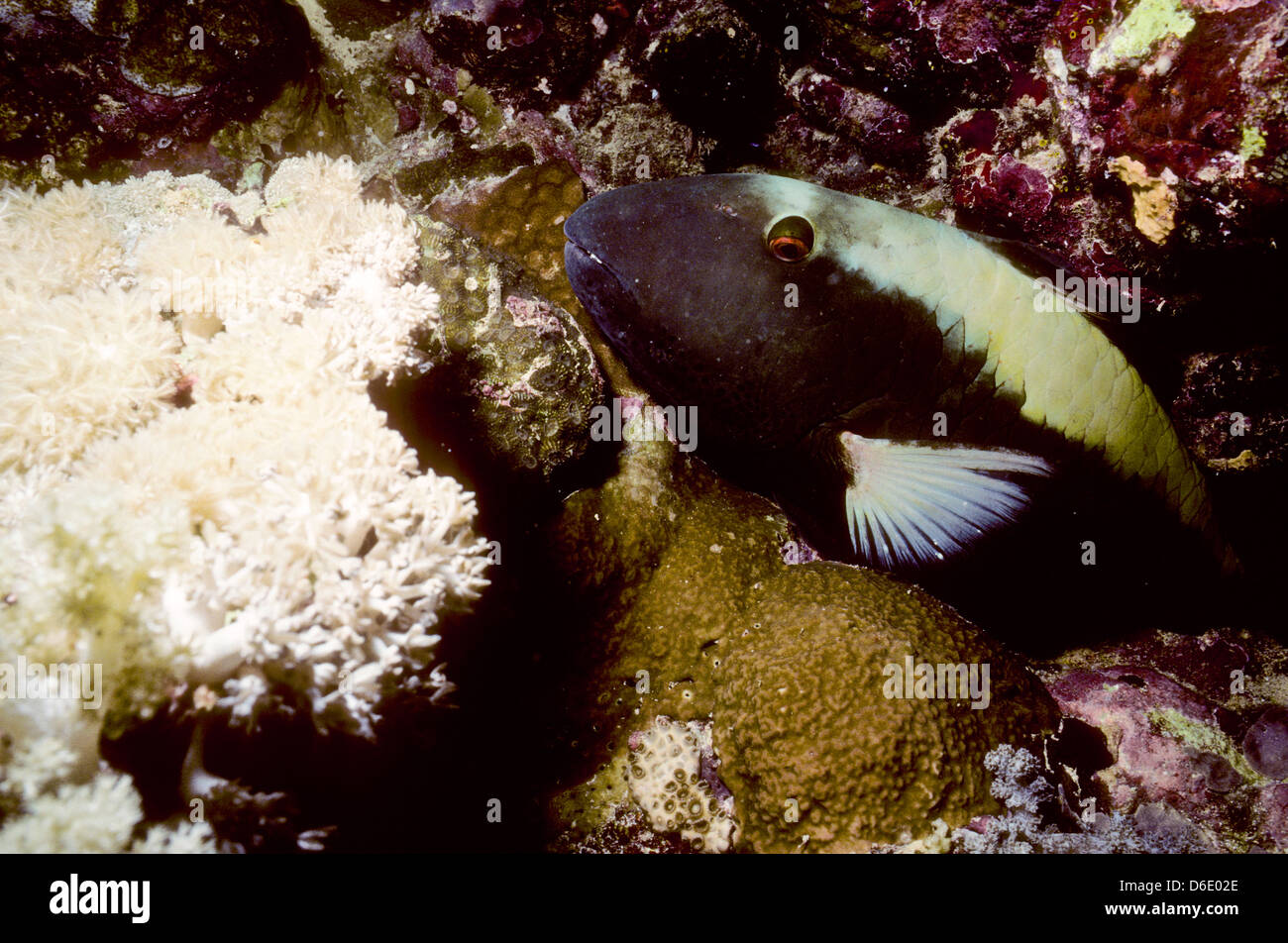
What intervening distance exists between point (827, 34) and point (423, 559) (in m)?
3.49

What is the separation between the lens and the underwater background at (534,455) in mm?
1651

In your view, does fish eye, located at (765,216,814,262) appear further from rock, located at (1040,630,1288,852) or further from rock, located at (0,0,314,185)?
rock, located at (0,0,314,185)

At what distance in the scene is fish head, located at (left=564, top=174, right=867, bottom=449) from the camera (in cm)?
261

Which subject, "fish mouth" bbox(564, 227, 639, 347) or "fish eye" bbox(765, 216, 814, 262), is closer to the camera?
"fish eye" bbox(765, 216, 814, 262)

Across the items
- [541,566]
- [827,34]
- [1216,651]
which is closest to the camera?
[541,566]

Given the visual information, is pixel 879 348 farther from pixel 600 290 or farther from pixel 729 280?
pixel 600 290
